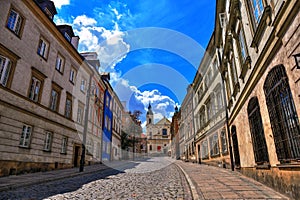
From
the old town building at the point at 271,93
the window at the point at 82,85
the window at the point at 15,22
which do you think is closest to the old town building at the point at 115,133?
the window at the point at 82,85

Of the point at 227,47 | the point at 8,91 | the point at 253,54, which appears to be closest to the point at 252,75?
the point at 253,54

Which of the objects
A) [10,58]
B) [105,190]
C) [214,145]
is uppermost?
[10,58]

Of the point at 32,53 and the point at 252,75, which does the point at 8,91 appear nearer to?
the point at 32,53

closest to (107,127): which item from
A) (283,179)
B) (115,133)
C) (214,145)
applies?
(115,133)

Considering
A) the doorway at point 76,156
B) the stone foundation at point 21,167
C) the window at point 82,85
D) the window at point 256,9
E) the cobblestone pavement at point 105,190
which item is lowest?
the cobblestone pavement at point 105,190

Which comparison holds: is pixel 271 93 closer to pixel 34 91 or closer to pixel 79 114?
pixel 34 91

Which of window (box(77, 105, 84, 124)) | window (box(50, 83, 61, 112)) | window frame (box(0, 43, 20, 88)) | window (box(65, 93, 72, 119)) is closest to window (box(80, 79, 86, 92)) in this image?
window (box(77, 105, 84, 124))

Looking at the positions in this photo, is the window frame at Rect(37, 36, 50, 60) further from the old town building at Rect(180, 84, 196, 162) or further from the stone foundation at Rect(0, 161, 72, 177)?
the old town building at Rect(180, 84, 196, 162)

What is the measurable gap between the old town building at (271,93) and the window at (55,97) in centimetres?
1268

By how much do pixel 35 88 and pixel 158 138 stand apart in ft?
209

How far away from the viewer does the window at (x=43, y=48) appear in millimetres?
13022

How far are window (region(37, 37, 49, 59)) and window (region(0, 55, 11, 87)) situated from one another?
2.82 metres

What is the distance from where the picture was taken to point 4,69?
999 cm

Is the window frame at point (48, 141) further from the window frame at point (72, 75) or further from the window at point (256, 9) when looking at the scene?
the window at point (256, 9)
